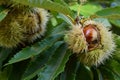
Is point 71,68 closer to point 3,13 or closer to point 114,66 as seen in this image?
point 114,66

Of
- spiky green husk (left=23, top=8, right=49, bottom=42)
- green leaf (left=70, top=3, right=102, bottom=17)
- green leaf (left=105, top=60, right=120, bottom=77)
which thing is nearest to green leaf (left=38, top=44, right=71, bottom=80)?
spiky green husk (left=23, top=8, right=49, bottom=42)

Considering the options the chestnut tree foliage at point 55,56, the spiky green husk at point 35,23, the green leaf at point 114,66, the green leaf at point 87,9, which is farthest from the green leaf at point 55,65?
the green leaf at point 87,9

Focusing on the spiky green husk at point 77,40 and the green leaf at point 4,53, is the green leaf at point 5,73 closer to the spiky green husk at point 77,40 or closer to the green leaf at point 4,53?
the green leaf at point 4,53

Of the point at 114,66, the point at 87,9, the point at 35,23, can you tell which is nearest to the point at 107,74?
the point at 114,66

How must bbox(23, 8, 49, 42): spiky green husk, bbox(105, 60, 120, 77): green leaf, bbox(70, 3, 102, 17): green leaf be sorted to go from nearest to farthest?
bbox(23, 8, 49, 42): spiky green husk
bbox(105, 60, 120, 77): green leaf
bbox(70, 3, 102, 17): green leaf

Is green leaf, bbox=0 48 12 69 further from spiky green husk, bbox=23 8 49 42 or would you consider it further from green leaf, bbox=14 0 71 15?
green leaf, bbox=14 0 71 15

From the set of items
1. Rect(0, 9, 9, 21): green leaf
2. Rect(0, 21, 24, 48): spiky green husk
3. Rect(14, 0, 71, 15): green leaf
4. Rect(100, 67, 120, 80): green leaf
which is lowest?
Rect(100, 67, 120, 80): green leaf
